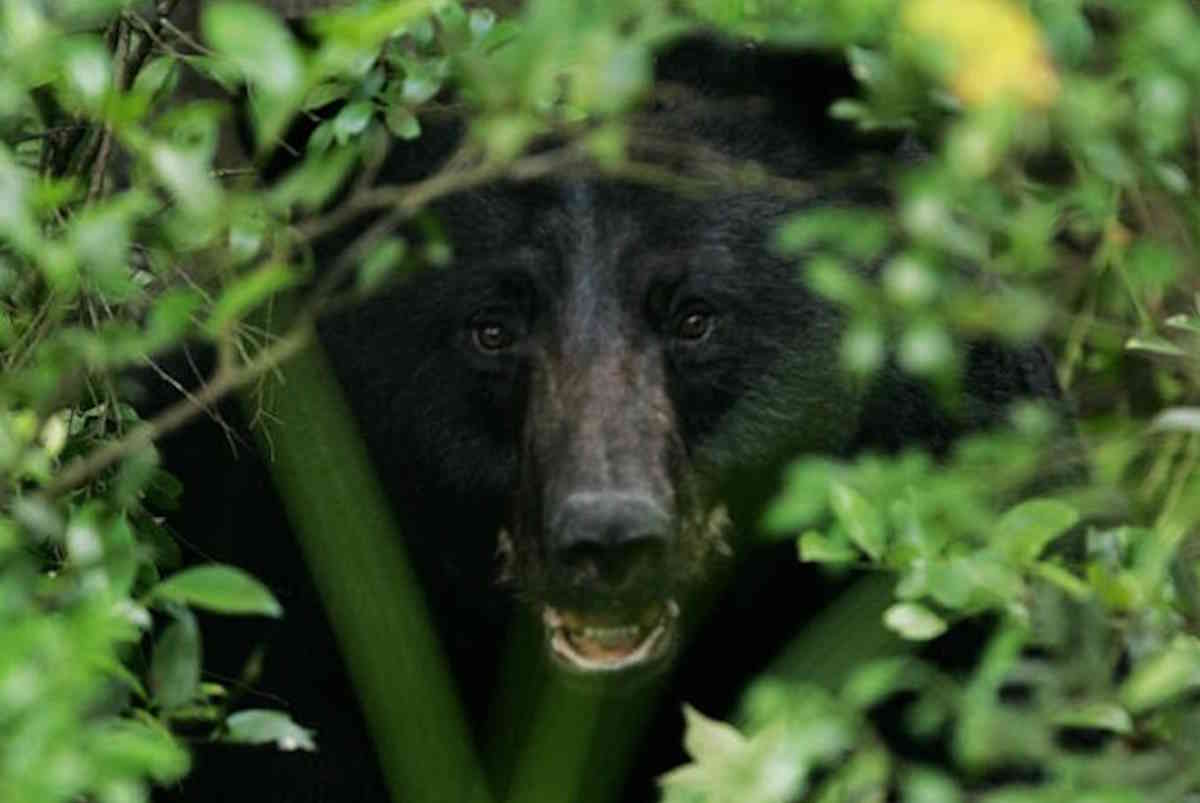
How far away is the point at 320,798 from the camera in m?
5.71

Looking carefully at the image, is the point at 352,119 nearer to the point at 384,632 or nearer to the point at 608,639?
the point at 384,632

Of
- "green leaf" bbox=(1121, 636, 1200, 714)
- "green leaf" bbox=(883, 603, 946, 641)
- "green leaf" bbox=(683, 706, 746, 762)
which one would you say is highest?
"green leaf" bbox=(1121, 636, 1200, 714)

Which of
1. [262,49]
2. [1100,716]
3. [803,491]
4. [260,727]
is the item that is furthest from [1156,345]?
[262,49]

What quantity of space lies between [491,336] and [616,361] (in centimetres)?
47

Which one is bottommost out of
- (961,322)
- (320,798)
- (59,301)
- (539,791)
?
(320,798)

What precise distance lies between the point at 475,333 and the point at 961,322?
2.40 meters

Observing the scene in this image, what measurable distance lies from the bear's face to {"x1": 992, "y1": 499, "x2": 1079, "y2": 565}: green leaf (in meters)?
1.19

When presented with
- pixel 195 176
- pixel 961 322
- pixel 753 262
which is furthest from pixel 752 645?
pixel 195 176

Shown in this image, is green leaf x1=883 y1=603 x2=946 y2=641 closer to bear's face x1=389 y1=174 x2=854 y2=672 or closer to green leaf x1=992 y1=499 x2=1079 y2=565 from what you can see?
green leaf x1=992 y1=499 x2=1079 y2=565

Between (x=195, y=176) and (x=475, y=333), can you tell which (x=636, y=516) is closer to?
(x=475, y=333)

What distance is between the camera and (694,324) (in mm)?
5379

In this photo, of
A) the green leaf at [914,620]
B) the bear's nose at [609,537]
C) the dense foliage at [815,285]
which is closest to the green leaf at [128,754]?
the dense foliage at [815,285]

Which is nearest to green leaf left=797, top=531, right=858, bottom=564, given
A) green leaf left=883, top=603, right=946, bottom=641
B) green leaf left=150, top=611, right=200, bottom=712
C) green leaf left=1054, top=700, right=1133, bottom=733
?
green leaf left=883, top=603, right=946, bottom=641

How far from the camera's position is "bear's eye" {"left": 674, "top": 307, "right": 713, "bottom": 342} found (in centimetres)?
536
